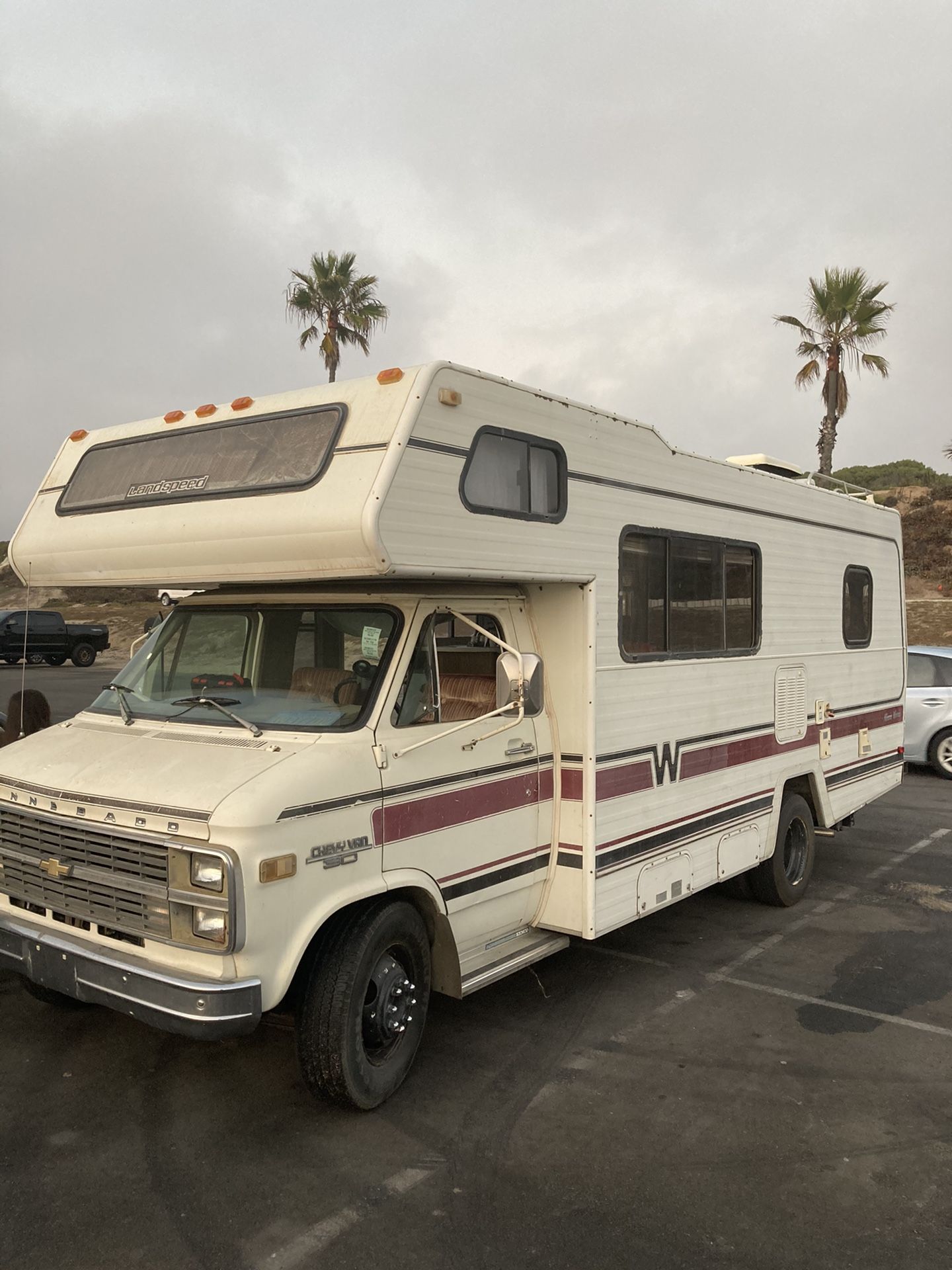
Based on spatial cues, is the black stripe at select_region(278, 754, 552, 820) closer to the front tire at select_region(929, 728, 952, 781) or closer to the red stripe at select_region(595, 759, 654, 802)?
the red stripe at select_region(595, 759, 654, 802)

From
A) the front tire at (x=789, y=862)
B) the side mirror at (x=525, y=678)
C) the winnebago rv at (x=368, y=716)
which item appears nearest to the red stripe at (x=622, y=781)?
the winnebago rv at (x=368, y=716)

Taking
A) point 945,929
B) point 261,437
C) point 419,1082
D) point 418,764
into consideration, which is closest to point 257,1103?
point 419,1082

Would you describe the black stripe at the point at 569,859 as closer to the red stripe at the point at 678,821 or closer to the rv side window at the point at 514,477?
the red stripe at the point at 678,821

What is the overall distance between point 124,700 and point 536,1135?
270 cm

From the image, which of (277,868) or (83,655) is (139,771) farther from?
(83,655)

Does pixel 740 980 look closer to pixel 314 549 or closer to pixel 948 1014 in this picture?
pixel 948 1014

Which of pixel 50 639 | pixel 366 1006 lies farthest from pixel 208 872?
pixel 50 639

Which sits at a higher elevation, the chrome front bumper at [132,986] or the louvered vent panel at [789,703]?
the louvered vent panel at [789,703]

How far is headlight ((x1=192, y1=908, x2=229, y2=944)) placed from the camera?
3.56 m

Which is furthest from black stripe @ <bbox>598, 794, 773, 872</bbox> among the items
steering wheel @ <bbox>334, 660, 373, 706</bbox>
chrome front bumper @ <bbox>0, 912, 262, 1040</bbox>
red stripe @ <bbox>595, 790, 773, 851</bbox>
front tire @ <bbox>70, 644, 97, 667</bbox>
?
front tire @ <bbox>70, 644, 97, 667</bbox>

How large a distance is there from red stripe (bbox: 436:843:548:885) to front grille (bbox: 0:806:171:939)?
1232 millimetres

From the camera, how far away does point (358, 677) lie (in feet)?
14.3

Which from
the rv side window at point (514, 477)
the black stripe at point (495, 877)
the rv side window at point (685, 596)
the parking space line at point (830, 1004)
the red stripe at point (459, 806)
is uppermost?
the rv side window at point (514, 477)

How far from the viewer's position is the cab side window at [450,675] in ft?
14.5
